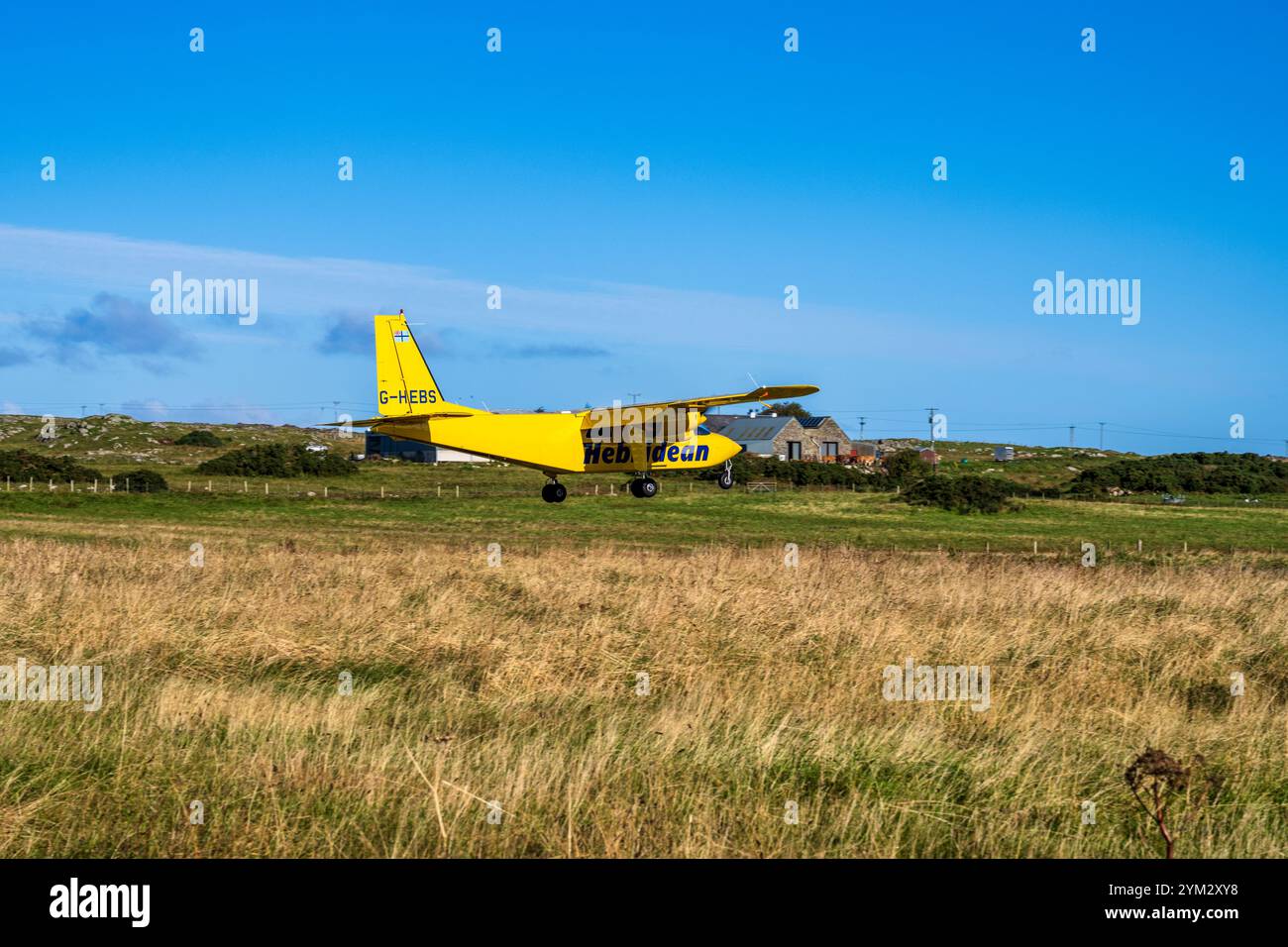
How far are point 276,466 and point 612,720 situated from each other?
274 feet

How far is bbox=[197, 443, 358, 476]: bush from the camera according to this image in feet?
291

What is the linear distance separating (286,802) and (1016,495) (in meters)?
82.2

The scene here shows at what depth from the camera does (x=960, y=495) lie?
7475 cm

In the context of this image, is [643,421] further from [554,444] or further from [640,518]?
[640,518]

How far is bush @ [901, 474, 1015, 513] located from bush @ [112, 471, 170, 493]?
46485 mm

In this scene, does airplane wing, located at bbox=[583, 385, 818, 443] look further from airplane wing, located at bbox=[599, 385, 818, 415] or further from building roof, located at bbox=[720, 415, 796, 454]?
building roof, located at bbox=[720, 415, 796, 454]

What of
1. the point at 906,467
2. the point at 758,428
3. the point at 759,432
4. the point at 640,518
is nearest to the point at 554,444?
the point at 640,518

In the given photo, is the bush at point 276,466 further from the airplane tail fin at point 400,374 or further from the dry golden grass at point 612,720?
the dry golden grass at point 612,720

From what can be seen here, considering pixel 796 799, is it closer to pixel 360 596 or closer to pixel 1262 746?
pixel 1262 746

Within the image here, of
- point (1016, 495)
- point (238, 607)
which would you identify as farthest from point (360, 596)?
point (1016, 495)

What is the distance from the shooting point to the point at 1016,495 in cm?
8475

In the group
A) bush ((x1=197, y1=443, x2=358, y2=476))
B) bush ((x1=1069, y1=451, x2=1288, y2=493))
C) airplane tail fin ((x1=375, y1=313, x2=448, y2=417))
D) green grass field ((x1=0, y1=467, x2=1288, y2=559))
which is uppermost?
airplane tail fin ((x1=375, y1=313, x2=448, y2=417))

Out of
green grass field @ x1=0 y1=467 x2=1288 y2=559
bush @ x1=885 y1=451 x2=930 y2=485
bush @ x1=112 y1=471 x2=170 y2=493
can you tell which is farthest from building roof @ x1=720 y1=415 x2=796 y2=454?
bush @ x1=112 y1=471 x2=170 y2=493

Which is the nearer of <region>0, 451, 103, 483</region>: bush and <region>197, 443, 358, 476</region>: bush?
<region>0, 451, 103, 483</region>: bush
